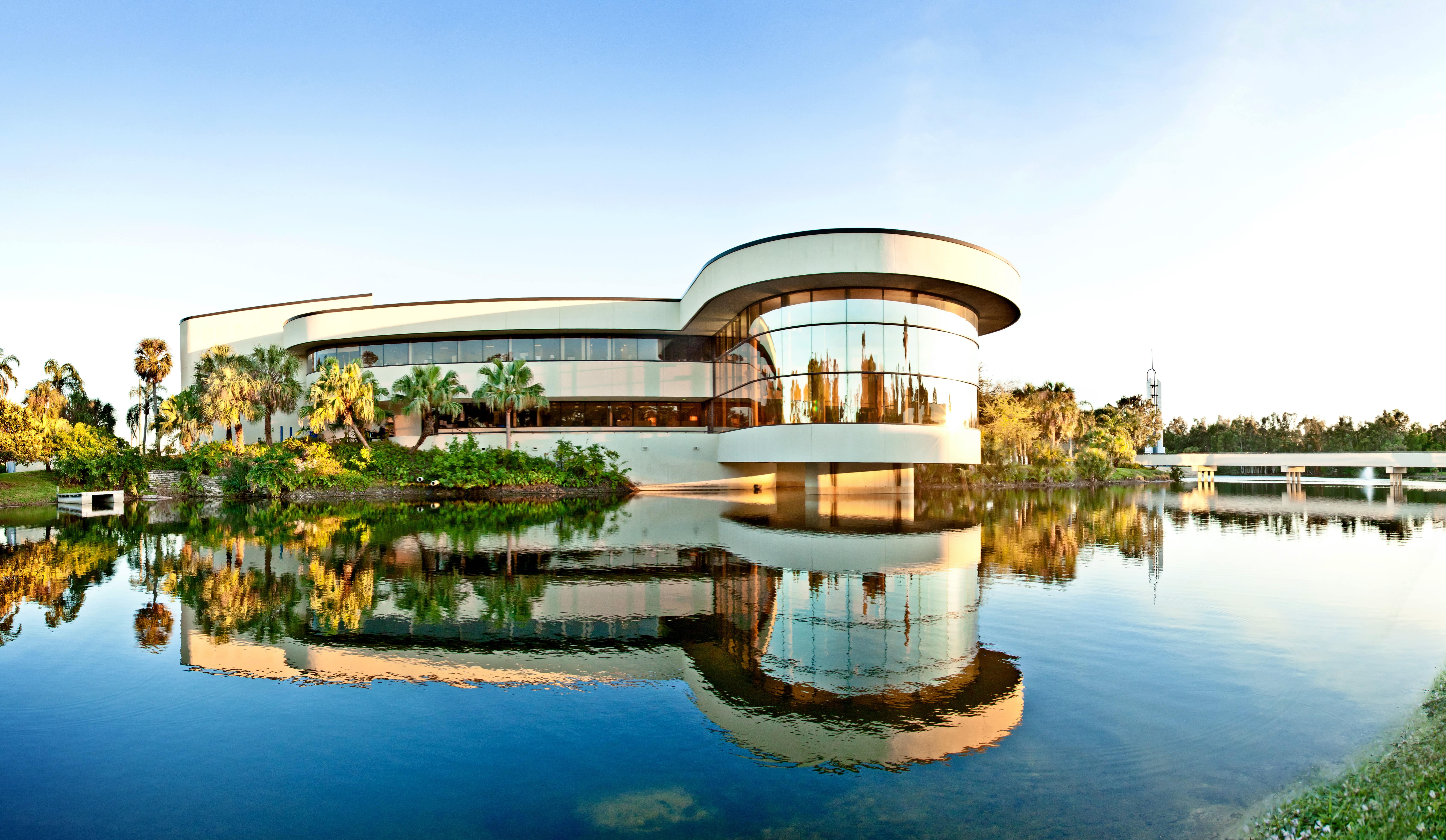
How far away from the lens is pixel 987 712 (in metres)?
5.30

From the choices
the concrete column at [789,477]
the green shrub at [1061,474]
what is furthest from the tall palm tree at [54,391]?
the green shrub at [1061,474]

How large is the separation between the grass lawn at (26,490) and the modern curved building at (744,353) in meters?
11.7

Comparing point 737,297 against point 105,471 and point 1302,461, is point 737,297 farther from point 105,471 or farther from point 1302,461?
point 1302,461

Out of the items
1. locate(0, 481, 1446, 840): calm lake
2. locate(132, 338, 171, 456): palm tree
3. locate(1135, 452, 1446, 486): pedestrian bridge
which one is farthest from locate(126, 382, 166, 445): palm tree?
locate(1135, 452, 1446, 486): pedestrian bridge

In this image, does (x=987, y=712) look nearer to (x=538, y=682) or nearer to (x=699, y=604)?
(x=538, y=682)

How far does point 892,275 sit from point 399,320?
2726 cm

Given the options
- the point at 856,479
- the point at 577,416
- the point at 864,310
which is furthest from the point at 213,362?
the point at 864,310

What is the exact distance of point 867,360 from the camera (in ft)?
92.4

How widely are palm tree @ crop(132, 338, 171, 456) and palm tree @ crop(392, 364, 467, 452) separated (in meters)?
20.5

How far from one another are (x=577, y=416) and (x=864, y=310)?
18.4 m

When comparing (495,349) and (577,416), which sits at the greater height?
(495,349)

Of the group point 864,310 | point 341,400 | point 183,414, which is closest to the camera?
point 864,310

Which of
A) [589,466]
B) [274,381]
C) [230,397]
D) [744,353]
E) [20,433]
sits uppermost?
[744,353]

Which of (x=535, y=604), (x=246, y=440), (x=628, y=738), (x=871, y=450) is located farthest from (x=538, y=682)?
(x=246, y=440)
